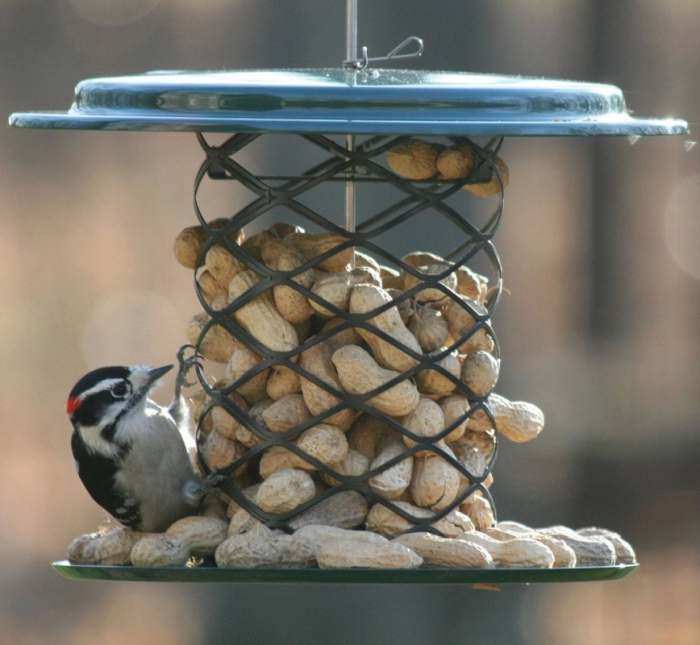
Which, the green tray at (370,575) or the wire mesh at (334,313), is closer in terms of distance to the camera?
the green tray at (370,575)

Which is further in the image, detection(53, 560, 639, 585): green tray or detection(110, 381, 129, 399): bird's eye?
detection(110, 381, 129, 399): bird's eye

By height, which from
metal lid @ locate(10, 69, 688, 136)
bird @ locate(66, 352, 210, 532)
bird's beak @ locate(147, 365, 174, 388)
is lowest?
bird @ locate(66, 352, 210, 532)

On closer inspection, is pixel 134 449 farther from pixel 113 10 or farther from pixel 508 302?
pixel 113 10

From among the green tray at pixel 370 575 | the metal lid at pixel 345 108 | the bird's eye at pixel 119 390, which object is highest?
the metal lid at pixel 345 108

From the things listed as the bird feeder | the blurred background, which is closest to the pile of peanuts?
the bird feeder

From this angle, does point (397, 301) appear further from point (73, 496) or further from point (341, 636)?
point (73, 496)

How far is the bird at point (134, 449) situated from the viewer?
9.80ft

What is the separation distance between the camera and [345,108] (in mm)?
2426

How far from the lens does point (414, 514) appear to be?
2.80 m

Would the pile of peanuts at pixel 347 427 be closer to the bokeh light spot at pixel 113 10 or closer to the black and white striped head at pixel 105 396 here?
the black and white striped head at pixel 105 396

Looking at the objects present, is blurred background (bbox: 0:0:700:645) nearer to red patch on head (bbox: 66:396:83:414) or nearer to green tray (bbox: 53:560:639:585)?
red patch on head (bbox: 66:396:83:414)

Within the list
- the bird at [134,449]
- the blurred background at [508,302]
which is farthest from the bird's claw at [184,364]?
the blurred background at [508,302]

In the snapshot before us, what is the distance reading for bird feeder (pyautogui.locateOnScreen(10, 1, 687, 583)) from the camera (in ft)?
8.08

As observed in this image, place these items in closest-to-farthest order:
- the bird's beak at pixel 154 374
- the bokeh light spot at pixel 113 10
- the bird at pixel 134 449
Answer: the bird at pixel 134 449 → the bird's beak at pixel 154 374 → the bokeh light spot at pixel 113 10
